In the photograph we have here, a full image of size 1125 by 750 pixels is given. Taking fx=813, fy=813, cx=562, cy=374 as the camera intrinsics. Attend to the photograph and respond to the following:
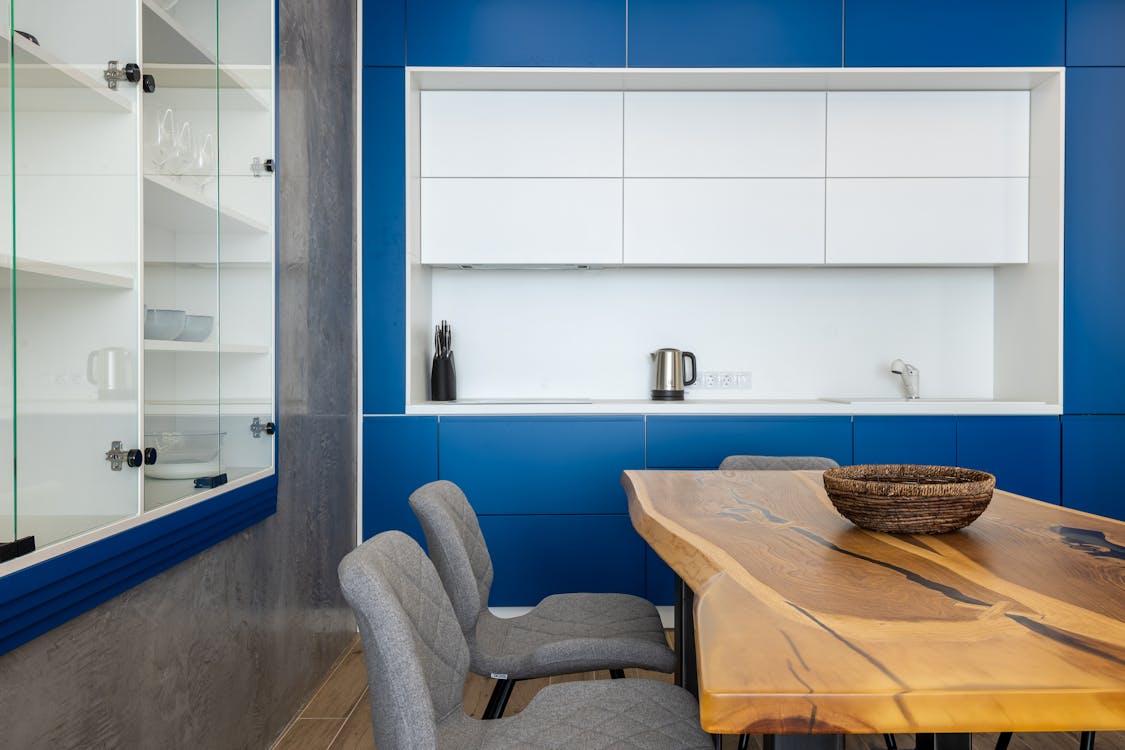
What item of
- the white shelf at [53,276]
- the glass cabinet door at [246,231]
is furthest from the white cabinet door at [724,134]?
the white shelf at [53,276]

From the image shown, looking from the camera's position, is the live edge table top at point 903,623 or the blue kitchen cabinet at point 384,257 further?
the blue kitchen cabinet at point 384,257

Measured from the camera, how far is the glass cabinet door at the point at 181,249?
1.73m

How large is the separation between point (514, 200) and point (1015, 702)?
319 cm

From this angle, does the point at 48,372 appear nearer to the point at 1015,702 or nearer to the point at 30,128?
the point at 30,128

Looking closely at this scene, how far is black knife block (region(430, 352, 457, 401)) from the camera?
383 cm

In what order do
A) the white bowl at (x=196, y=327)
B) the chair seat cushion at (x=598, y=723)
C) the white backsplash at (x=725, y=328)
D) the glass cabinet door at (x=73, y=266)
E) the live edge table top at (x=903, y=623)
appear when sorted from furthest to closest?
the white backsplash at (x=725, y=328), the white bowl at (x=196, y=327), the chair seat cushion at (x=598, y=723), the glass cabinet door at (x=73, y=266), the live edge table top at (x=903, y=623)

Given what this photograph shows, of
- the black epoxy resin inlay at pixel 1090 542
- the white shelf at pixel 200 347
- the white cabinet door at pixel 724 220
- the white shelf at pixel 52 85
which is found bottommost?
the black epoxy resin inlay at pixel 1090 542

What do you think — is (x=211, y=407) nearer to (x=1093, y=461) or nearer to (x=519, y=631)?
(x=519, y=631)

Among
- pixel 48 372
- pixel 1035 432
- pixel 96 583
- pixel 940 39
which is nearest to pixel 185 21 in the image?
pixel 48 372

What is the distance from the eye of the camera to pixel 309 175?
284 cm

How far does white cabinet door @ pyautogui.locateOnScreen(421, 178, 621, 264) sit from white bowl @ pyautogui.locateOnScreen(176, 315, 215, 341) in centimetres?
174

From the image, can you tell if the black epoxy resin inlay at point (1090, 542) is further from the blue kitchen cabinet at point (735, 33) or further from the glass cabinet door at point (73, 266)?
the blue kitchen cabinet at point (735, 33)

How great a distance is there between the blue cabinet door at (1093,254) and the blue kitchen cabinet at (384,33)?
295 cm

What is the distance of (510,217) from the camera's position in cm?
369
